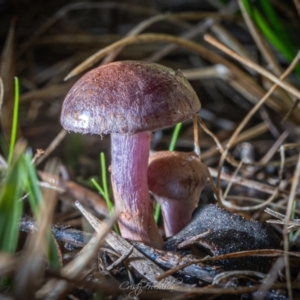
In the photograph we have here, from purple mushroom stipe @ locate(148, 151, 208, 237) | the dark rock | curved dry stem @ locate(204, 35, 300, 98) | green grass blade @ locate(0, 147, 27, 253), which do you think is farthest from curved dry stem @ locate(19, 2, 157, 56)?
green grass blade @ locate(0, 147, 27, 253)

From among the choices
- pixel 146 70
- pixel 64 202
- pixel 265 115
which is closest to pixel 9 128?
pixel 64 202

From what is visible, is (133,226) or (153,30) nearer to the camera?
(133,226)

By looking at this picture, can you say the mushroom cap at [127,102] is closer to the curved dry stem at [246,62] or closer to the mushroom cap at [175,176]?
the mushroom cap at [175,176]

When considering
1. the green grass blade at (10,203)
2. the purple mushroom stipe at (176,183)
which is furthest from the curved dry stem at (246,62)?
the green grass blade at (10,203)

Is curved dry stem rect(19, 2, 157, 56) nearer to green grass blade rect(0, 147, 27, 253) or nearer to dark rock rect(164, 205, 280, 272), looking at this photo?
dark rock rect(164, 205, 280, 272)

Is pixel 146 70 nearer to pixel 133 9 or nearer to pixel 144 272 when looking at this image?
pixel 144 272

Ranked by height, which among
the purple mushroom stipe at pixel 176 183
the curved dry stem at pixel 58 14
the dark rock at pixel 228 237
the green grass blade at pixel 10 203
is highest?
the curved dry stem at pixel 58 14
